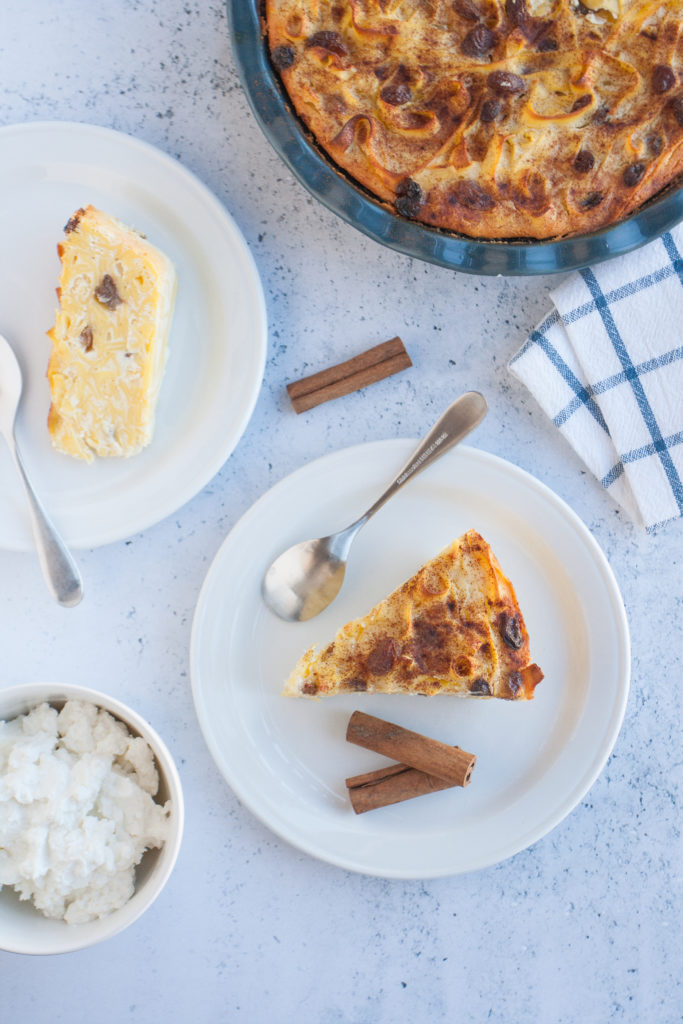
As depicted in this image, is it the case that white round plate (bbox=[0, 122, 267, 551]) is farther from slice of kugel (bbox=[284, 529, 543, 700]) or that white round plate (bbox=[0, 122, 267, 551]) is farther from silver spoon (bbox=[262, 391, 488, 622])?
slice of kugel (bbox=[284, 529, 543, 700])

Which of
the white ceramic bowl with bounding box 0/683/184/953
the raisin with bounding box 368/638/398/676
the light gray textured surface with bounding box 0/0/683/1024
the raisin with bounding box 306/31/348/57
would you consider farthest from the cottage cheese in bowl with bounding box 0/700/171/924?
the raisin with bounding box 306/31/348/57

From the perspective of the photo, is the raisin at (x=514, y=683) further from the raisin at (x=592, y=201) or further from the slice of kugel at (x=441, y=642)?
the raisin at (x=592, y=201)

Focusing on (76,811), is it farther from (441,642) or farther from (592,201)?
(592,201)

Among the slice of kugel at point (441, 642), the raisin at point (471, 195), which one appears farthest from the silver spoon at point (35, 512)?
the raisin at point (471, 195)

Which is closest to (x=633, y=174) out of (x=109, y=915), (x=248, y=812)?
(x=248, y=812)

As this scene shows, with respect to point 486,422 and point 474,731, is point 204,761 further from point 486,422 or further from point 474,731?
point 486,422
